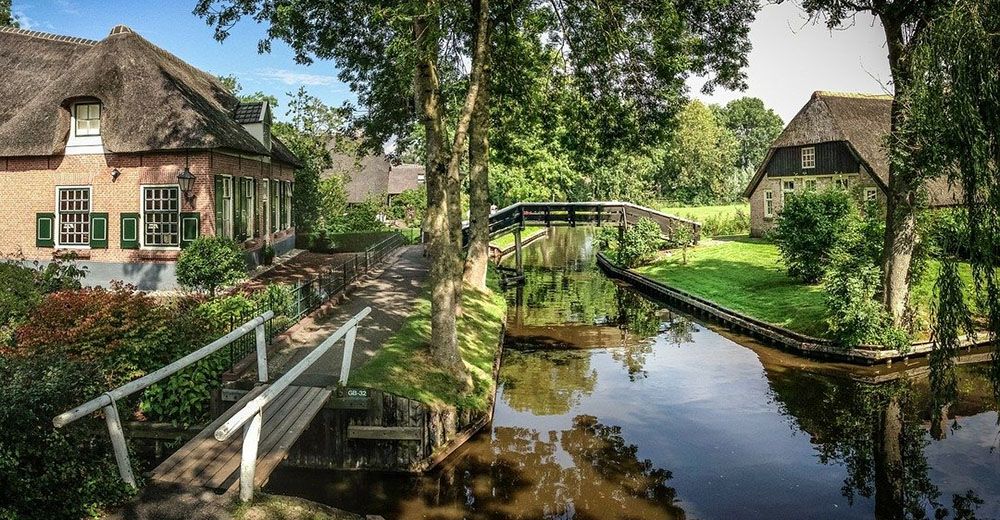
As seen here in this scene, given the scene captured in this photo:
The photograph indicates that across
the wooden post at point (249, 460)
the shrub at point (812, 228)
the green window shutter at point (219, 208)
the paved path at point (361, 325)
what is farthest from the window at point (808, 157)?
the wooden post at point (249, 460)

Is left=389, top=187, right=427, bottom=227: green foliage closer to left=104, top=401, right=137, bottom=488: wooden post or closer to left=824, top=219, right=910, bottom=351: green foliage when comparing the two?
left=824, top=219, right=910, bottom=351: green foliage

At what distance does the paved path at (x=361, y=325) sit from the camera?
11.4 meters

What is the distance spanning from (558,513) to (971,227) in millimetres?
5741

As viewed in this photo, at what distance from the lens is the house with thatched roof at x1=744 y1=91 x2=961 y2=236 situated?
30828 millimetres

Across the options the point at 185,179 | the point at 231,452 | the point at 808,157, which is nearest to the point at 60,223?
the point at 185,179

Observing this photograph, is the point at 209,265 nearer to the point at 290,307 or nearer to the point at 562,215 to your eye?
the point at 290,307

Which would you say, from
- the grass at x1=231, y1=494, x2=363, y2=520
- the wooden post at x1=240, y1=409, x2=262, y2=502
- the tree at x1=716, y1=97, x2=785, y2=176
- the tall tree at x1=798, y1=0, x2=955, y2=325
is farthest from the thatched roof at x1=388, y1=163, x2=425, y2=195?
the tree at x1=716, y1=97, x2=785, y2=176

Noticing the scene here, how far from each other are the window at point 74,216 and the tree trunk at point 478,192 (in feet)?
38.2

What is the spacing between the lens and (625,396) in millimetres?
14023

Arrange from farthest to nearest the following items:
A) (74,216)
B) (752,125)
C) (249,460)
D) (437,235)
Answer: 1. (752,125)
2. (74,216)
3. (437,235)
4. (249,460)

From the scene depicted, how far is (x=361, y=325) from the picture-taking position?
14.8 metres

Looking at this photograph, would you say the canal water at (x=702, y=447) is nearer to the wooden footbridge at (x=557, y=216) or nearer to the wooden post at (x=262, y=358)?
the wooden post at (x=262, y=358)

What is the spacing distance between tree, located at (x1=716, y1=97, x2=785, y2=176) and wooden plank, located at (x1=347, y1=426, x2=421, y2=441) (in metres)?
100

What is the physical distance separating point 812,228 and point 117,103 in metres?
21.7
